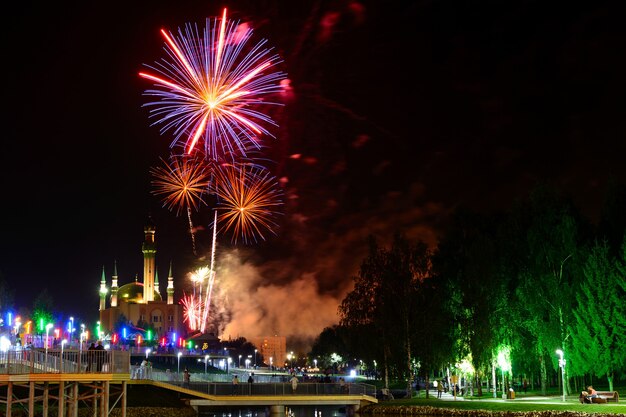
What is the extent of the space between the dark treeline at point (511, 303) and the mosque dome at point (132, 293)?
119m

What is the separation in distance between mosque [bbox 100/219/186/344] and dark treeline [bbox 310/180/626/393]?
111 m

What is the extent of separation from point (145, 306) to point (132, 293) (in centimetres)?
468

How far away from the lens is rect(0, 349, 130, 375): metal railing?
1318 inches

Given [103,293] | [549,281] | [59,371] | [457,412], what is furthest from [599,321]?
[103,293]

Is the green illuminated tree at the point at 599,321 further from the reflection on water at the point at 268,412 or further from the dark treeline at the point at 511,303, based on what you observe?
the reflection on water at the point at 268,412

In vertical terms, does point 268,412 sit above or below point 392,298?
below

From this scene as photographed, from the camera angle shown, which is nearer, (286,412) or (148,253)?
(286,412)

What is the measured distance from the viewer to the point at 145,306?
17750 cm

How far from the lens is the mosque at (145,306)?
17112 centimetres

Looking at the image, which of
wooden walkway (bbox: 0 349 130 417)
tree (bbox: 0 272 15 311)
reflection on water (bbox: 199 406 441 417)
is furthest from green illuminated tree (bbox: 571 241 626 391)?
tree (bbox: 0 272 15 311)

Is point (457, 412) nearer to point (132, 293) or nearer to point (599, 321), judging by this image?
point (599, 321)

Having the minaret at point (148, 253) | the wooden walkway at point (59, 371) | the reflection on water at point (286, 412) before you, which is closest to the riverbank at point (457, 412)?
the reflection on water at point (286, 412)

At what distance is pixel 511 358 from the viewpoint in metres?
57.9

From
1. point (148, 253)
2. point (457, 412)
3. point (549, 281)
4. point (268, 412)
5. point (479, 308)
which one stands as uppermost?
point (148, 253)
